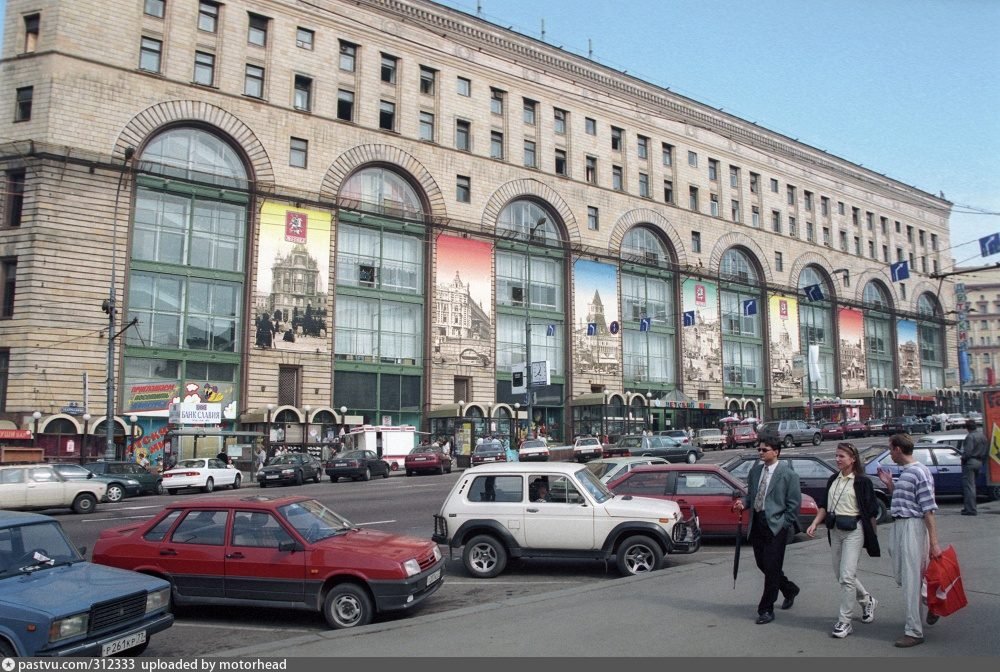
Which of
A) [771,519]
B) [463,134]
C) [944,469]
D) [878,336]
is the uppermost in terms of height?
[463,134]

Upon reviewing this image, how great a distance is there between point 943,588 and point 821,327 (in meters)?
75.5

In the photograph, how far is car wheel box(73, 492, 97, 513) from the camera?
22.9 m

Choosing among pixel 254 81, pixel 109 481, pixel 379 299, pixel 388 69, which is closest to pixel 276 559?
pixel 109 481

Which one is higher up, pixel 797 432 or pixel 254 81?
pixel 254 81

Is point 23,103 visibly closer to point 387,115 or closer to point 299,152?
point 299,152

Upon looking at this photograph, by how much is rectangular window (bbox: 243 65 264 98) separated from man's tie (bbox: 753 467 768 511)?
4363 cm

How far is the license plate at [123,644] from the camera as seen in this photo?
6.91 metres

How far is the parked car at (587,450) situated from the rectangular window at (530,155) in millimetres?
23269

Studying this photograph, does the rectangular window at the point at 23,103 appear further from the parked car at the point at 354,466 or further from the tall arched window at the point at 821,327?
the tall arched window at the point at 821,327

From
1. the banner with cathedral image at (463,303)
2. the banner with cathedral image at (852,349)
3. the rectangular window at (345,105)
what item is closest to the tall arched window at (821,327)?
the banner with cathedral image at (852,349)

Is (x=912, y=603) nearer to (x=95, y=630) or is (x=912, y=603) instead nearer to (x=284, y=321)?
(x=95, y=630)

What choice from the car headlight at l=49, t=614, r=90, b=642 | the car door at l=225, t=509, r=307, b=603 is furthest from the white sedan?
the car headlight at l=49, t=614, r=90, b=642

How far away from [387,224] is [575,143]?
17.9 m

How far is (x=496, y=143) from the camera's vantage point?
5584cm
